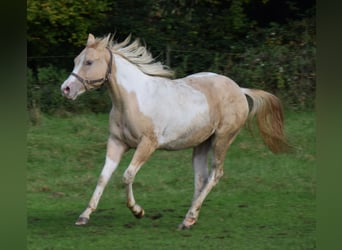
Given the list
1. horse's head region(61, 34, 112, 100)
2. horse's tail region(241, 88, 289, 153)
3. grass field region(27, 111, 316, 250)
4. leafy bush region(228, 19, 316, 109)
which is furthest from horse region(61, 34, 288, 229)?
leafy bush region(228, 19, 316, 109)

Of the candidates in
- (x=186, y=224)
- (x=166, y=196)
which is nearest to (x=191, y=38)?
(x=166, y=196)

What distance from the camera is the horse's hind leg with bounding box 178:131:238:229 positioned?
18.6 ft

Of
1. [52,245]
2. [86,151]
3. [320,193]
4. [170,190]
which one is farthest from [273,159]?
[320,193]

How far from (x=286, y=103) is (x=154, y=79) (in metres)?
4.96

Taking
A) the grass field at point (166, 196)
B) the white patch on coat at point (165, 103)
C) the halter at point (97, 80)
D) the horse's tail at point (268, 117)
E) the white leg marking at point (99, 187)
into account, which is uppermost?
the halter at point (97, 80)

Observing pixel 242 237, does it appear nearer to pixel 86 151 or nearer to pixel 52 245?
pixel 52 245

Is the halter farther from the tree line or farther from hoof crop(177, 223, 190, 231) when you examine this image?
the tree line

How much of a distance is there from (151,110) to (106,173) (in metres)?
0.61

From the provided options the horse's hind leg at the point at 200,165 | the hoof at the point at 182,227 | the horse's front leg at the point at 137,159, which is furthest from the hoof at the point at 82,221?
the horse's hind leg at the point at 200,165

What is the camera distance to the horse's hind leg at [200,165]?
19.6ft

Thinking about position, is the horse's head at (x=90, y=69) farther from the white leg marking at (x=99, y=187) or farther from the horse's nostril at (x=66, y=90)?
the white leg marking at (x=99, y=187)

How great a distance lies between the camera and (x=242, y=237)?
5180mm

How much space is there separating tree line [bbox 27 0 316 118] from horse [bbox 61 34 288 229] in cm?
386

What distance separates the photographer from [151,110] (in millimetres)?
5473
